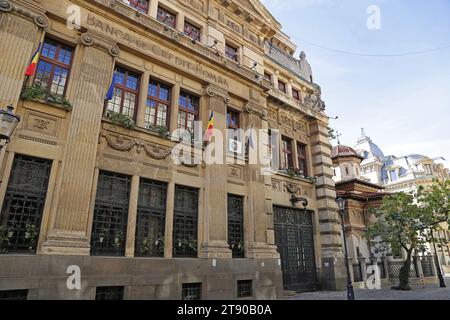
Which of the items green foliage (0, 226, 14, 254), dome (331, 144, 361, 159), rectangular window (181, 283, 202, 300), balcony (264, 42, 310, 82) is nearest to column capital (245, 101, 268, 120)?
balcony (264, 42, 310, 82)

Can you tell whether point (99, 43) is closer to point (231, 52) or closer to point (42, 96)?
point (42, 96)

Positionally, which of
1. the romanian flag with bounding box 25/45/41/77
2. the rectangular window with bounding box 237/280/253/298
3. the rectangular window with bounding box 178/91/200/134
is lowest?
the rectangular window with bounding box 237/280/253/298

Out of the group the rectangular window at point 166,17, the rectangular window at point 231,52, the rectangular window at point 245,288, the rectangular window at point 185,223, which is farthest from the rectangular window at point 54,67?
the rectangular window at point 245,288

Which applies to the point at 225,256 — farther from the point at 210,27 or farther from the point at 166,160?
the point at 210,27

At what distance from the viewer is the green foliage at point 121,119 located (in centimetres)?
1220

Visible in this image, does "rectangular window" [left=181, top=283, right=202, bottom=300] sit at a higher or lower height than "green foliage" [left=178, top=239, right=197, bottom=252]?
lower

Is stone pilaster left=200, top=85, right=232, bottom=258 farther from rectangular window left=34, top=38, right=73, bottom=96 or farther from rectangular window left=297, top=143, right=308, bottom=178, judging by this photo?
rectangular window left=297, top=143, right=308, bottom=178

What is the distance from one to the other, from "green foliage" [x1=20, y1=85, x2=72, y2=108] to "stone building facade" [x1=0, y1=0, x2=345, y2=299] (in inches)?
1.7

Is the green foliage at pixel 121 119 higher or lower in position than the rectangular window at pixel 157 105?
lower

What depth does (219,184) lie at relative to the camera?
14.7 meters

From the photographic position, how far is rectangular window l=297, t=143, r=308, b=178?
21.2 m

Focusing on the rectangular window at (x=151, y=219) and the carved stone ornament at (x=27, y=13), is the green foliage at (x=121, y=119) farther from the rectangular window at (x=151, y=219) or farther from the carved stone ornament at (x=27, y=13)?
the carved stone ornament at (x=27, y=13)

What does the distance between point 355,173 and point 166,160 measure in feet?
96.2

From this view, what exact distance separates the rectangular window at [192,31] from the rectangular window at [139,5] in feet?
7.74
